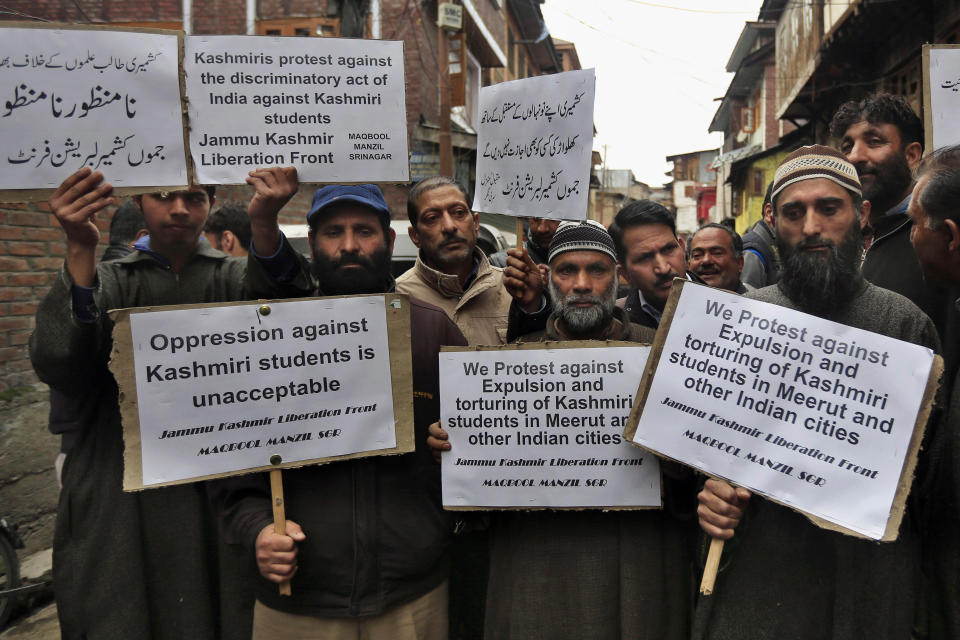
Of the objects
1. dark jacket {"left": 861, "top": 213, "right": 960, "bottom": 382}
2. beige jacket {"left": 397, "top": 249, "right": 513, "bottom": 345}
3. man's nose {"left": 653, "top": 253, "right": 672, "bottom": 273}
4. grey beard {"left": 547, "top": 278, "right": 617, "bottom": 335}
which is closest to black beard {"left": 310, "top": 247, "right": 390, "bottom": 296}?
grey beard {"left": 547, "top": 278, "right": 617, "bottom": 335}

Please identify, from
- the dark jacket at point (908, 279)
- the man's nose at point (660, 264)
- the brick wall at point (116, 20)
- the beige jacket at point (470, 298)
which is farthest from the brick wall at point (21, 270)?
the dark jacket at point (908, 279)

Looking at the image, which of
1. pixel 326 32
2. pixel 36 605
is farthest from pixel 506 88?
pixel 326 32

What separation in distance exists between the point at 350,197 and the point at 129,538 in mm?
1432

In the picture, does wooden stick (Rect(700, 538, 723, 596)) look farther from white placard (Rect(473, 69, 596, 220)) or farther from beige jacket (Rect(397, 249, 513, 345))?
beige jacket (Rect(397, 249, 513, 345))

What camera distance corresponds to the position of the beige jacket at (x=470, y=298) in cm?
310

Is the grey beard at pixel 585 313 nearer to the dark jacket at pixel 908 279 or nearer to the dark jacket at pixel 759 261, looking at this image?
the dark jacket at pixel 908 279

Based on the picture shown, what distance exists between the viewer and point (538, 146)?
2.43 m

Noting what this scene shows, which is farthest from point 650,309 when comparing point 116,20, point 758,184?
point 758,184

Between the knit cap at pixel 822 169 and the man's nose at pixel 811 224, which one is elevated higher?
the knit cap at pixel 822 169

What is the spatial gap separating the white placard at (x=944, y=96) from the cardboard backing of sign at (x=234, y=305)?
1.94m

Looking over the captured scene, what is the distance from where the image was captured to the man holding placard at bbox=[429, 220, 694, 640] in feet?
6.52

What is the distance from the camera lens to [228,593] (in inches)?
93.4

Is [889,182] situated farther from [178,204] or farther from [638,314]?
[178,204]

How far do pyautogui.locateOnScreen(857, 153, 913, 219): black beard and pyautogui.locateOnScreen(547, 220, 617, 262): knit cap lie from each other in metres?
1.25
